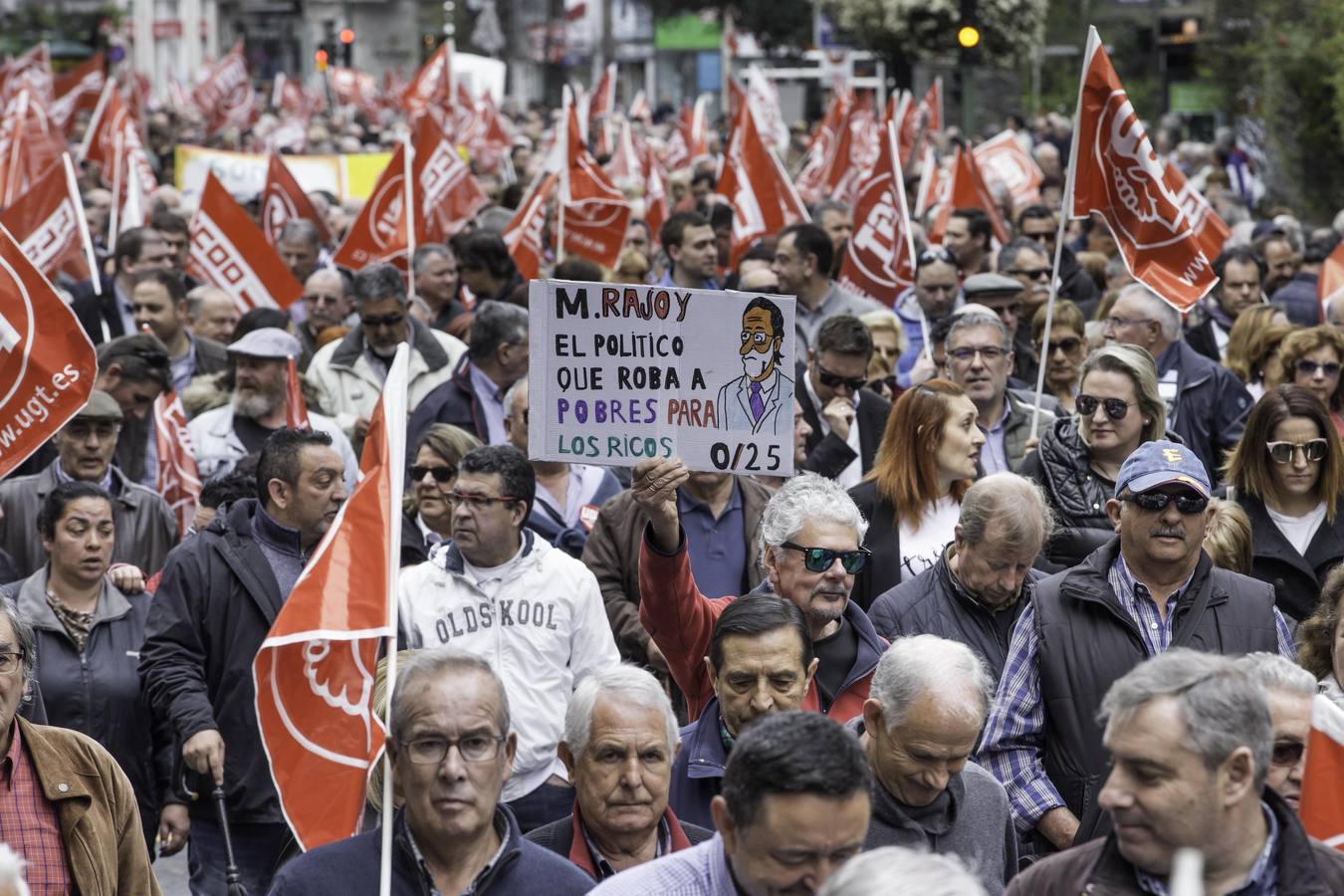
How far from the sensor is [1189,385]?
8727 mm

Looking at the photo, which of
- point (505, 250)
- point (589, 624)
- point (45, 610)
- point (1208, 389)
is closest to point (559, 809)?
point (589, 624)

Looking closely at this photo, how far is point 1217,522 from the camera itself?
6.57 m

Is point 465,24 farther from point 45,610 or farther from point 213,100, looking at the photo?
point 45,610

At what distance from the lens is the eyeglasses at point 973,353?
25.7ft

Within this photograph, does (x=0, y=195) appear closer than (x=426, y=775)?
No

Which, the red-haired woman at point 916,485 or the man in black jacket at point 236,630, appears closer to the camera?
the man in black jacket at point 236,630

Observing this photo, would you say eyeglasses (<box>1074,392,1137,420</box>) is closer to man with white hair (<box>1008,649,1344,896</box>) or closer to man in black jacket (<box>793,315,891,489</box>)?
man in black jacket (<box>793,315,891,489</box>)

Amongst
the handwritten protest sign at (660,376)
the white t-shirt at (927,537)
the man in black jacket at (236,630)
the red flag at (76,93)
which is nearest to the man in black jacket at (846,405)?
the white t-shirt at (927,537)

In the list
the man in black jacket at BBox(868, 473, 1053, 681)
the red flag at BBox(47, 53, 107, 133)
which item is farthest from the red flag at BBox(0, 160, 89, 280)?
the red flag at BBox(47, 53, 107, 133)

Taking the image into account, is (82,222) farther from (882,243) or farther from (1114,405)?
(1114,405)

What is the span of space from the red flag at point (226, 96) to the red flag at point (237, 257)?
20.0 m

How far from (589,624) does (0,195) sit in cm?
1149

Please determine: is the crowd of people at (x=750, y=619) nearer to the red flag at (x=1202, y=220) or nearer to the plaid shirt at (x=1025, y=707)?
the plaid shirt at (x=1025, y=707)

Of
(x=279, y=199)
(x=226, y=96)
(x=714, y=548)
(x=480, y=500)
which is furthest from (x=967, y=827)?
(x=226, y=96)
